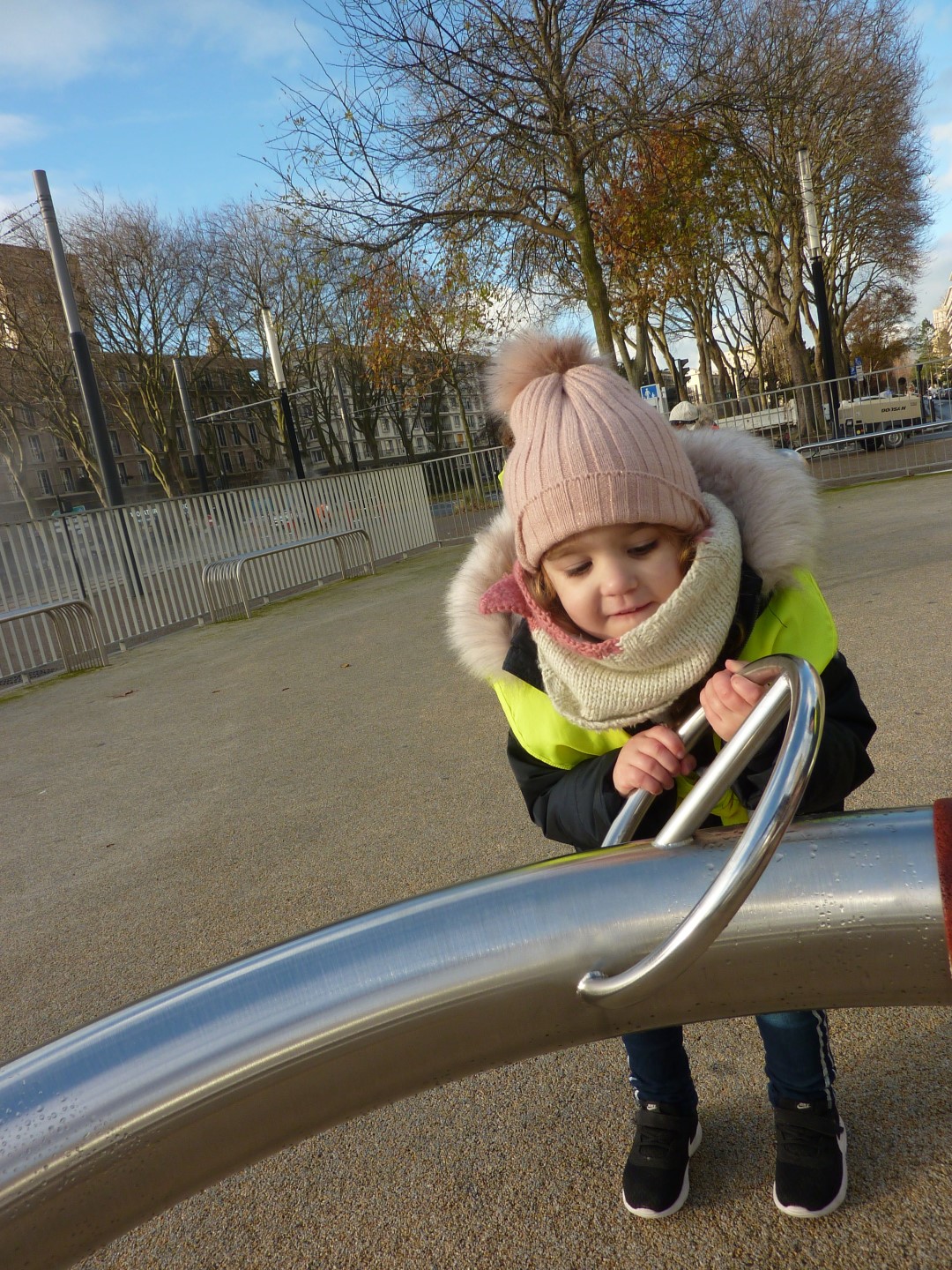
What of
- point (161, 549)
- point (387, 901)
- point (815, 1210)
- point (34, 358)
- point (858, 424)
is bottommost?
point (815, 1210)

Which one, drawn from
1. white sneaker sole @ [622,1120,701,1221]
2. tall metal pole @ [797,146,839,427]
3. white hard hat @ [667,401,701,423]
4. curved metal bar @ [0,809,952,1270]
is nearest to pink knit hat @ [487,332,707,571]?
curved metal bar @ [0,809,952,1270]

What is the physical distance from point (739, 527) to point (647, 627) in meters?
0.32

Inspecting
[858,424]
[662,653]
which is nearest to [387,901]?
[662,653]

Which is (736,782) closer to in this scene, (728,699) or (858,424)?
(728,699)

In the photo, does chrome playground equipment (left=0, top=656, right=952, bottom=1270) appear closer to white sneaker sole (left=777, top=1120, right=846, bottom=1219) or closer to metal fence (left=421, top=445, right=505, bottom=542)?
white sneaker sole (left=777, top=1120, right=846, bottom=1219)

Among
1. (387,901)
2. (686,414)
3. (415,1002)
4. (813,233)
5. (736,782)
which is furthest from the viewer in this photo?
(813,233)

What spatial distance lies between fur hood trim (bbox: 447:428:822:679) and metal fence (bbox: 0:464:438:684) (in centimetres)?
835

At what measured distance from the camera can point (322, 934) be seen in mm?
681

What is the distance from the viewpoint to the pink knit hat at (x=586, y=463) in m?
1.64

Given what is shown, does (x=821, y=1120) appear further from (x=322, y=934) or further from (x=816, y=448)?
(x=816, y=448)

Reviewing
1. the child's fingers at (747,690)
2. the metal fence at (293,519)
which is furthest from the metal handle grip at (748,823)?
the metal fence at (293,519)

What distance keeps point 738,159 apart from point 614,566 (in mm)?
15098

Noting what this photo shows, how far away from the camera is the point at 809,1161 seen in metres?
1.75

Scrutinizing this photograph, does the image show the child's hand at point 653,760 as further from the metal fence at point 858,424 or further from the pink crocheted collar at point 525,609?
the metal fence at point 858,424
